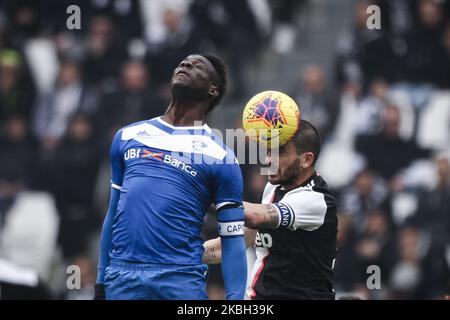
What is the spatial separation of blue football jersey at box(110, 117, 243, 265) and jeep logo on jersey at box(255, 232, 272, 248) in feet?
2.56

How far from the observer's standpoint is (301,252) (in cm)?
811

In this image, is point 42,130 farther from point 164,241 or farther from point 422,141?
point 164,241

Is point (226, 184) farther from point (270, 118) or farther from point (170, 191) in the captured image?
point (270, 118)

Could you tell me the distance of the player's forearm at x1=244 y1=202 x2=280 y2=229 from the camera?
779cm

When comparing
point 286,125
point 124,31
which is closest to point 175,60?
point 124,31

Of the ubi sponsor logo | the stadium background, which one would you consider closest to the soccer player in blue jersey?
the ubi sponsor logo

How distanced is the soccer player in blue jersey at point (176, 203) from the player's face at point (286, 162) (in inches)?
29.2

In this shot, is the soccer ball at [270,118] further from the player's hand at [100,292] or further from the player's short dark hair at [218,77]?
the player's hand at [100,292]

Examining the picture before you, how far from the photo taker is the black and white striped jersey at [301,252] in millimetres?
8078

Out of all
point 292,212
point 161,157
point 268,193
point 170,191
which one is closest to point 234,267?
point 170,191

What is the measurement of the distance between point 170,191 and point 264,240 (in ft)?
3.66

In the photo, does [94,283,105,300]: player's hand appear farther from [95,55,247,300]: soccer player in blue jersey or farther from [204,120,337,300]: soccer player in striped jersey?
[204,120,337,300]: soccer player in striped jersey

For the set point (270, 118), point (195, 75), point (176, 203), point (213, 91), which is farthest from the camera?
point (270, 118)

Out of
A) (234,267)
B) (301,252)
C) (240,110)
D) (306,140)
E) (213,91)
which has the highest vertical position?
(240,110)
